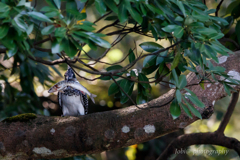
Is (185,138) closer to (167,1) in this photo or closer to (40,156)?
(40,156)

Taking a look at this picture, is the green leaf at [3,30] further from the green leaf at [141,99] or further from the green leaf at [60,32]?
the green leaf at [141,99]

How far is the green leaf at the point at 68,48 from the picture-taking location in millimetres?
899

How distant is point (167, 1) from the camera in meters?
1.12

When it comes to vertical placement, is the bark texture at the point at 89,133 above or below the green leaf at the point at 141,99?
below

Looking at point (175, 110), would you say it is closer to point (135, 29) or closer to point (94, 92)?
point (135, 29)

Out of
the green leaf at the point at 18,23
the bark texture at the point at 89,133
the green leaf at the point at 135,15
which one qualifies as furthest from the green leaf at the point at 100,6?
the bark texture at the point at 89,133

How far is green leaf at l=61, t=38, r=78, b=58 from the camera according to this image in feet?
2.95

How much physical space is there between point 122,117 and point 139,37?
268 cm

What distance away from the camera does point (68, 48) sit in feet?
2.98

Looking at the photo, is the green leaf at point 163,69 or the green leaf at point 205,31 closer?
the green leaf at point 205,31

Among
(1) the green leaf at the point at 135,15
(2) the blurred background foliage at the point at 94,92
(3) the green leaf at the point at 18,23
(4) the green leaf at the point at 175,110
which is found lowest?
(2) the blurred background foliage at the point at 94,92

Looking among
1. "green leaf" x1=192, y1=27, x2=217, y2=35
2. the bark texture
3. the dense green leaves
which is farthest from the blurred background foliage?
"green leaf" x1=192, y1=27, x2=217, y2=35

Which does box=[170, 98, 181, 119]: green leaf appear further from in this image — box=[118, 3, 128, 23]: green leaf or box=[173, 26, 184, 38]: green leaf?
box=[118, 3, 128, 23]: green leaf

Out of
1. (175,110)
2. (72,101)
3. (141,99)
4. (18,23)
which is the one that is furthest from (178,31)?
(72,101)
